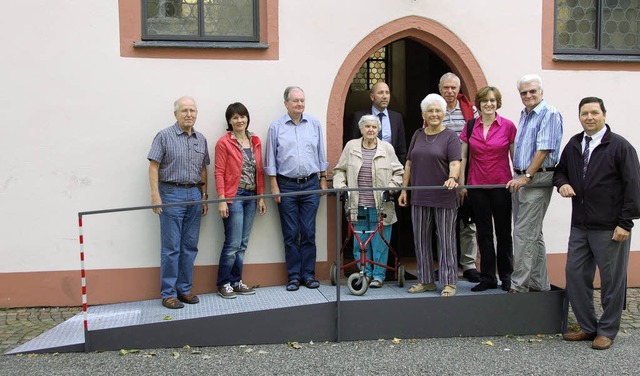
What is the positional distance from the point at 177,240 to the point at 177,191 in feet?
1.41

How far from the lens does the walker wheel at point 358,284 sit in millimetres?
5934

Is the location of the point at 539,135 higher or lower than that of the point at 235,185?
higher

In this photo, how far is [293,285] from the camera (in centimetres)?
655

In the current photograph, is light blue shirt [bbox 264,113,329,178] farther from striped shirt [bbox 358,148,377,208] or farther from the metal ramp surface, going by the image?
the metal ramp surface

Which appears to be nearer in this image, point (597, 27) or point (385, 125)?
point (385, 125)

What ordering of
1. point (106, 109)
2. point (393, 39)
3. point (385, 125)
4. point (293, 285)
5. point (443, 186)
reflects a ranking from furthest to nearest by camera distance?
1. point (393, 39)
2. point (385, 125)
3. point (106, 109)
4. point (293, 285)
5. point (443, 186)

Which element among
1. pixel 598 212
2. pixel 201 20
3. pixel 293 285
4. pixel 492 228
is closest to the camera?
pixel 598 212

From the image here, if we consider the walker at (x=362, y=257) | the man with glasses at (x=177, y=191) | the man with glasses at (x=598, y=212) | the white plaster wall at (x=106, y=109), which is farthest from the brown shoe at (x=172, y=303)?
the man with glasses at (x=598, y=212)

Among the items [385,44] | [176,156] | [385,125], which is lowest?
[176,156]

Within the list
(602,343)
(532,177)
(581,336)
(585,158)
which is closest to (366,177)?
(532,177)

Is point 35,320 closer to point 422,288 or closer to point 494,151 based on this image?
point 422,288

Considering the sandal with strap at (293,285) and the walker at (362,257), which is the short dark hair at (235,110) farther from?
the sandal with strap at (293,285)

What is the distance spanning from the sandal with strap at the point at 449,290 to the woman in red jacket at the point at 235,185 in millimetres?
1745

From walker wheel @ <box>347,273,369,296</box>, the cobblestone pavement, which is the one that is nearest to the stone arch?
walker wheel @ <box>347,273,369,296</box>
